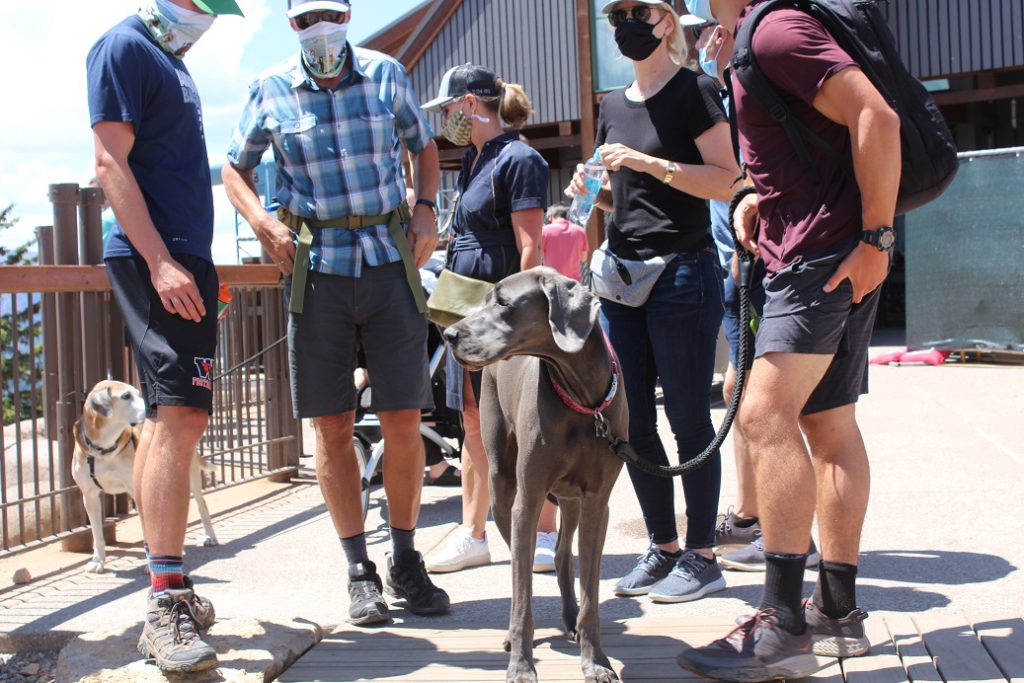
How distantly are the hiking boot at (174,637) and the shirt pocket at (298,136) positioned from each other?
5.55ft

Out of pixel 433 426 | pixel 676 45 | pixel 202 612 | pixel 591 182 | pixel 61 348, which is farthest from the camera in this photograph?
pixel 433 426

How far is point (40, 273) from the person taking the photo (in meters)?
4.95

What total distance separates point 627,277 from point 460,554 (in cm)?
160

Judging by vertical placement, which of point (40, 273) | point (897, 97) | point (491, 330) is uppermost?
point (897, 97)

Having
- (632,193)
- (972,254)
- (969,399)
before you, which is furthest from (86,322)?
(972,254)

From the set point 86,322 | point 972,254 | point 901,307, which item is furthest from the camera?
point 901,307

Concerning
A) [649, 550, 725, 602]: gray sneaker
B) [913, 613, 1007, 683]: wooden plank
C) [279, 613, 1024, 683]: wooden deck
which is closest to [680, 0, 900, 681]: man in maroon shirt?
[279, 613, 1024, 683]: wooden deck

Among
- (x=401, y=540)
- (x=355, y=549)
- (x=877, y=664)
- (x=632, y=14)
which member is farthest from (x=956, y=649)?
(x=632, y=14)

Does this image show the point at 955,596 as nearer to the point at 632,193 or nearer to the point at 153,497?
the point at 632,193

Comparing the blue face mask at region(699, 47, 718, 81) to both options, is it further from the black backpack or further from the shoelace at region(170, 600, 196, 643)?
the shoelace at region(170, 600, 196, 643)

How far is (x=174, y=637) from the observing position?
129 inches

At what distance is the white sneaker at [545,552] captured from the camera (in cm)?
458

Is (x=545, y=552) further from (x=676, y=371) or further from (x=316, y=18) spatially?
(x=316, y=18)

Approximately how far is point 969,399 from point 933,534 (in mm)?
4751
